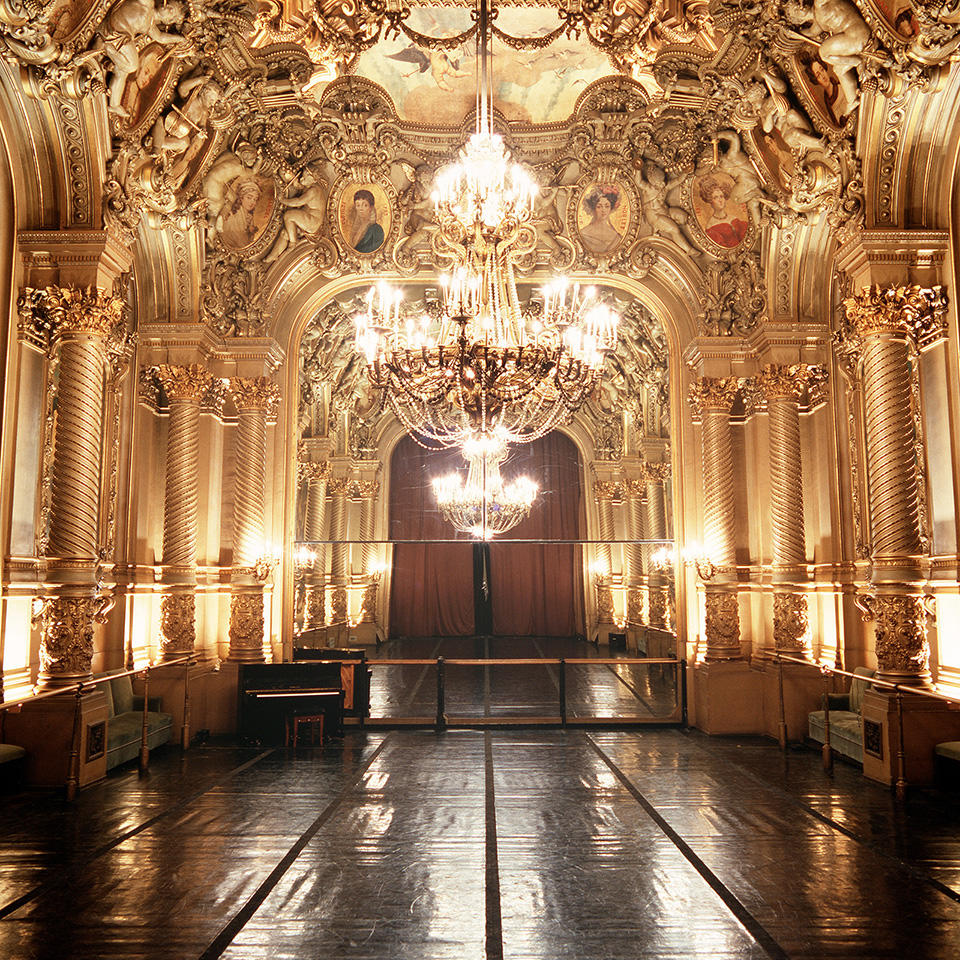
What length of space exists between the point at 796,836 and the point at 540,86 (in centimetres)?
900

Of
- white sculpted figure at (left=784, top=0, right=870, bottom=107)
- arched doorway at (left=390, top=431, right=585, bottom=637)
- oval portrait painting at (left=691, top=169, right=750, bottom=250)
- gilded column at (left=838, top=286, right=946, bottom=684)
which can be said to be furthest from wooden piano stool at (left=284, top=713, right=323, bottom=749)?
white sculpted figure at (left=784, top=0, right=870, bottom=107)

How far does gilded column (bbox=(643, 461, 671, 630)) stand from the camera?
13.6m

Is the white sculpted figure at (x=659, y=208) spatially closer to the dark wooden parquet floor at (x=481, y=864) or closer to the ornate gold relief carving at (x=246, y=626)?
the dark wooden parquet floor at (x=481, y=864)

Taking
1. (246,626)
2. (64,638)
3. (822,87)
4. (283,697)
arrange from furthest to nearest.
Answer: (246,626), (283,697), (822,87), (64,638)

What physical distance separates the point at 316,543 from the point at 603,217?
6438mm

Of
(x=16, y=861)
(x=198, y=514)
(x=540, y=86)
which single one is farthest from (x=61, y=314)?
(x=540, y=86)

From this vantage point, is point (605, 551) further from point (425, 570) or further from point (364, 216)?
point (364, 216)

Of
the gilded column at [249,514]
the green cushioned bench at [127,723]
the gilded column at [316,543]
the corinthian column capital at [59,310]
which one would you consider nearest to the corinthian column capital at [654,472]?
the gilded column at [316,543]

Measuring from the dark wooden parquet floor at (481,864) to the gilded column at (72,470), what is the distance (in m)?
1.31

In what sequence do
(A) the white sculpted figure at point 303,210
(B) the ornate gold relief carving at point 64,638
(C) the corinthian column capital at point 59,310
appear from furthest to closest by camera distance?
(A) the white sculpted figure at point 303,210 < (C) the corinthian column capital at point 59,310 < (B) the ornate gold relief carving at point 64,638

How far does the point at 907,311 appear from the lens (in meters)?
8.17

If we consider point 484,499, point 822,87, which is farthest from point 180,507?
point 822,87

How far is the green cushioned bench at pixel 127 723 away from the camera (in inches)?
347

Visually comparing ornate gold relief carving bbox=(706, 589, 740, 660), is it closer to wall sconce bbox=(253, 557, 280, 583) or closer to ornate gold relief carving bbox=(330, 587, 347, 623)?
wall sconce bbox=(253, 557, 280, 583)
